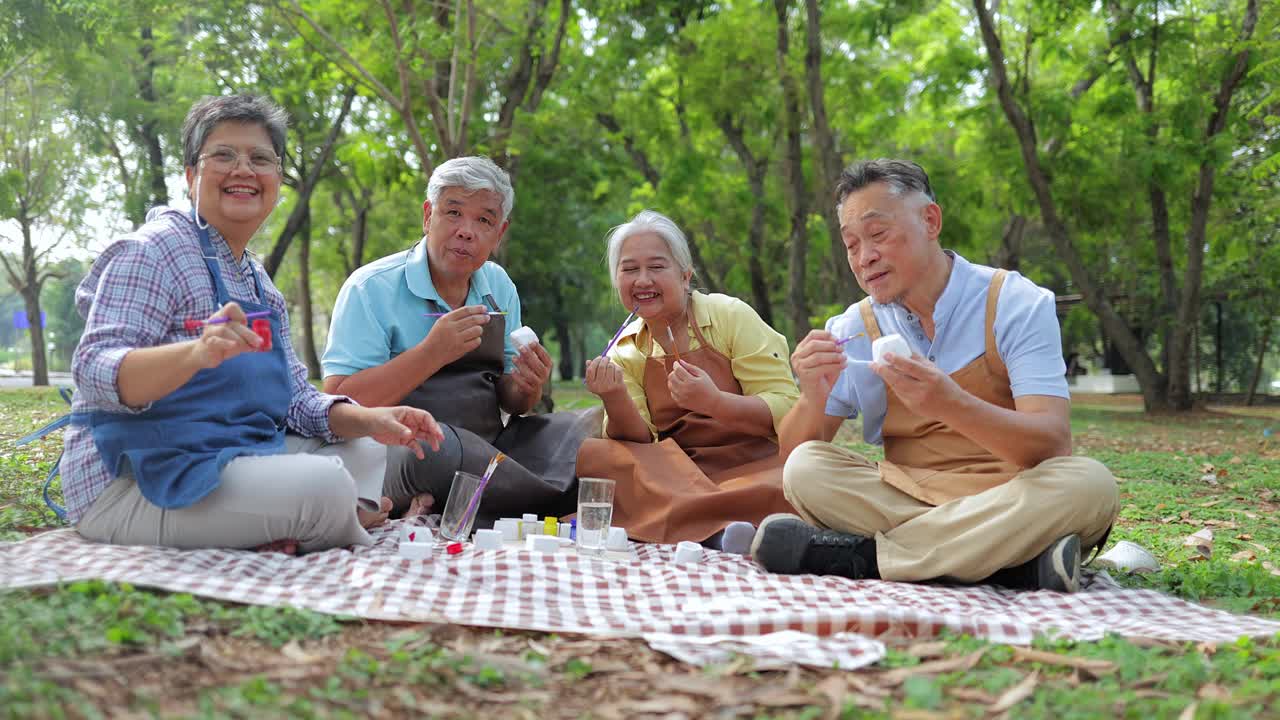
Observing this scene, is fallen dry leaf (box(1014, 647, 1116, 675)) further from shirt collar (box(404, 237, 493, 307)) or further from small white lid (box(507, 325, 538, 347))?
shirt collar (box(404, 237, 493, 307))

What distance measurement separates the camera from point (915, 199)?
3.88 m

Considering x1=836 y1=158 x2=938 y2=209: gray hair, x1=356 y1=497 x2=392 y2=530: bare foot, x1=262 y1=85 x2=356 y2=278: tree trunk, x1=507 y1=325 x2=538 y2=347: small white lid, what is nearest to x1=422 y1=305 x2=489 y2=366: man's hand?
x1=507 y1=325 x2=538 y2=347: small white lid

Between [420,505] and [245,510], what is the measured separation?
1231 millimetres

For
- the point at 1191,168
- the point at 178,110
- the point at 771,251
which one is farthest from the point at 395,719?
the point at 771,251

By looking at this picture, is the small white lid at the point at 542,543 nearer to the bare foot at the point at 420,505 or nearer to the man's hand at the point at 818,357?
the bare foot at the point at 420,505

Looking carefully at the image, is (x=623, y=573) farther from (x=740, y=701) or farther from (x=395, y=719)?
(x=395, y=719)

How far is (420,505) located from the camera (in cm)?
458

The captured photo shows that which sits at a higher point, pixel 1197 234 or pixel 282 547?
pixel 1197 234

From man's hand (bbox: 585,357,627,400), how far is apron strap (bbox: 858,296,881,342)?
1026 mm

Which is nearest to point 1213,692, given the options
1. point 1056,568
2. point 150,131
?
point 1056,568

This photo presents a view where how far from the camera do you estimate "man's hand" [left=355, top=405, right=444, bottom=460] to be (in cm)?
364

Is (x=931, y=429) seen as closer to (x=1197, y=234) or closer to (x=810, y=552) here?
(x=810, y=552)

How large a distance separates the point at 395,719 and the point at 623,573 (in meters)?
1.54

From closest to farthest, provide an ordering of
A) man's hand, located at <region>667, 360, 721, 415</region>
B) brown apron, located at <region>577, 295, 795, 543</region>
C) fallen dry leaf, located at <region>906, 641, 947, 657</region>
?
fallen dry leaf, located at <region>906, 641, 947, 657</region>
brown apron, located at <region>577, 295, 795, 543</region>
man's hand, located at <region>667, 360, 721, 415</region>
